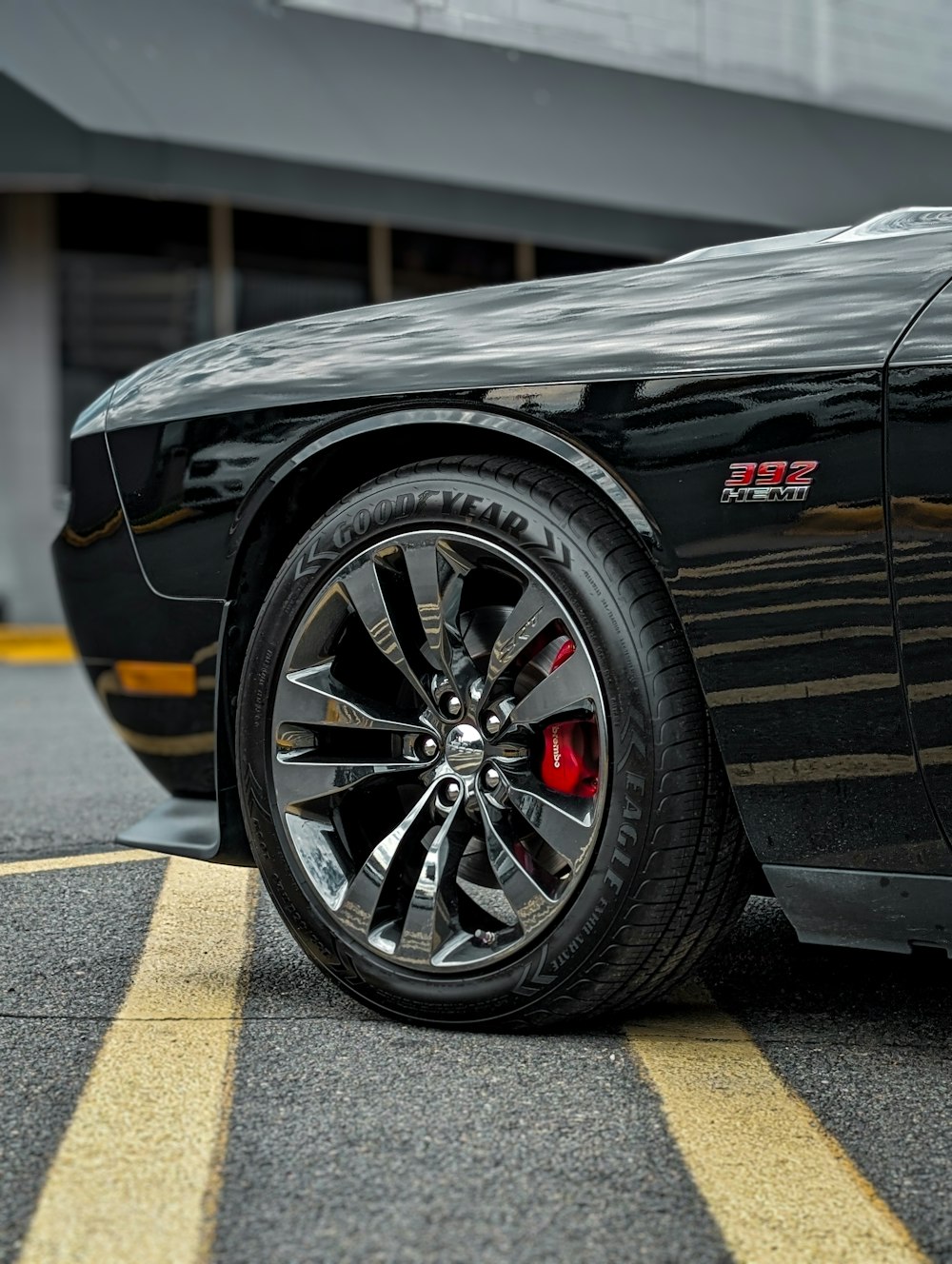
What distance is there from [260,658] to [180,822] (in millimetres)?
405

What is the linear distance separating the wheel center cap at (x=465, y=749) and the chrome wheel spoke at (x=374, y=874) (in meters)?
0.06

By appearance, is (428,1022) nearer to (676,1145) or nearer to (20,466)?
(676,1145)

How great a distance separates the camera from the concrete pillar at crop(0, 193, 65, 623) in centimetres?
1341

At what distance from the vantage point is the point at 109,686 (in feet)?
9.58

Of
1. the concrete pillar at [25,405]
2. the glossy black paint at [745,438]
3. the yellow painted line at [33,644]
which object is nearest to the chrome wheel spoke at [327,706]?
the glossy black paint at [745,438]

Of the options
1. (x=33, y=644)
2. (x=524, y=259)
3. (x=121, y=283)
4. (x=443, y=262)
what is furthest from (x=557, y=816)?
(x=524, y=259)

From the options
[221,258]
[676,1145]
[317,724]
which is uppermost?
Answer: [221,258]

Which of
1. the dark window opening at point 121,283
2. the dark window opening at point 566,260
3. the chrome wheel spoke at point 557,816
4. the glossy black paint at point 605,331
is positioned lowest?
the chrome wheel spoke at point 557,816

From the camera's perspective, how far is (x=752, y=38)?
14094mm

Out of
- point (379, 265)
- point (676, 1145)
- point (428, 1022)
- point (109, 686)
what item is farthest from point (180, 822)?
point (379, 265)

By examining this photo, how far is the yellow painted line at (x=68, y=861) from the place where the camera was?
362 cm

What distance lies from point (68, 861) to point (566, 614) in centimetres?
192

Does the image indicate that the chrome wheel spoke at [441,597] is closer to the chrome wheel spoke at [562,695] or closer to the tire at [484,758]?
the tire at [484,758]

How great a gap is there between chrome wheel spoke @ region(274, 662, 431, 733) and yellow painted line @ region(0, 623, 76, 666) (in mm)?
8979
